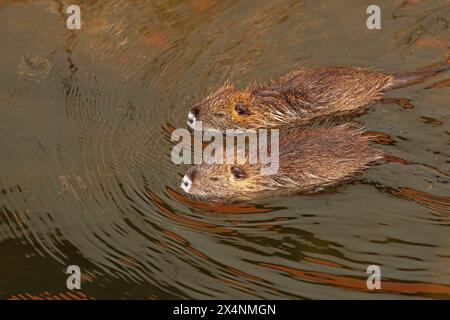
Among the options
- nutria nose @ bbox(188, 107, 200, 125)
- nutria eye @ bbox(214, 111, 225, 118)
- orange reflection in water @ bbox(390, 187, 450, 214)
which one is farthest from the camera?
nutria eye @ bbox(214, 111, 225, 118)

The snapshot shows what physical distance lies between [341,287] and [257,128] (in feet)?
6.27

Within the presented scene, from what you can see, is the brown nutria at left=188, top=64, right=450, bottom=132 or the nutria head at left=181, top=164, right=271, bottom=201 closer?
the nutria head at left=181, top=164, right=271, bottom=201

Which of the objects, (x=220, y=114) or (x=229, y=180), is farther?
(x=220, y=114)

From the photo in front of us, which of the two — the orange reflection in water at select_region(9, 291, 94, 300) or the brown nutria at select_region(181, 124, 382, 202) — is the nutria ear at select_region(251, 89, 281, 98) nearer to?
the brown nutria at select_region(181, 124, 382, 202)

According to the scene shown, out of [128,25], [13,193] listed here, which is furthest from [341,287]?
[128,25]

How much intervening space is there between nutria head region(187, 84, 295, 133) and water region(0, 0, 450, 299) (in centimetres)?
14

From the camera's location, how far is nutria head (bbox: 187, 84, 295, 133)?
547cm

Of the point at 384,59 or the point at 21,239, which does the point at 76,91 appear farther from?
the point at 384,59

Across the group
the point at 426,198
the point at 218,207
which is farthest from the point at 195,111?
the point at 426,198

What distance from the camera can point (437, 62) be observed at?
557cm

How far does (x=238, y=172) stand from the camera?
489cm

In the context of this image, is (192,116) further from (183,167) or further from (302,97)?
(302,97)

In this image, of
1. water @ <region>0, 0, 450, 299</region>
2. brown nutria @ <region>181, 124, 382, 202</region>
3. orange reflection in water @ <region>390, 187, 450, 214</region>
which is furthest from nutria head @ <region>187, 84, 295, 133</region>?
orange reflection in water @ <region>390, 187, 450, 214</region>

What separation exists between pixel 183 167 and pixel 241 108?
856 millimetres
